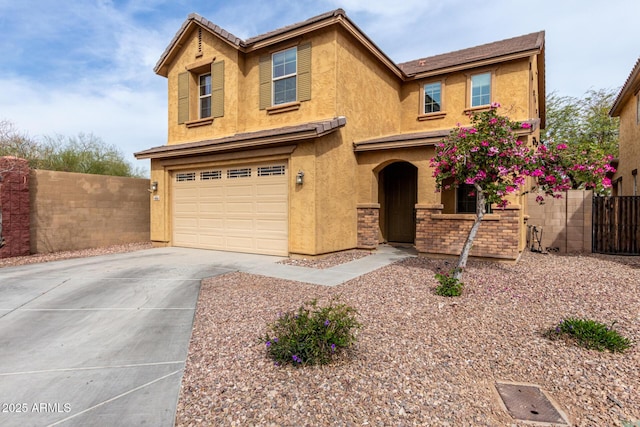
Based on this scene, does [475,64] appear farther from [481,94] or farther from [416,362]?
[416,362]

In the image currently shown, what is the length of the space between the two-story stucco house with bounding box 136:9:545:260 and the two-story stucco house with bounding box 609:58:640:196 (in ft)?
11.1

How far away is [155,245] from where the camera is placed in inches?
494

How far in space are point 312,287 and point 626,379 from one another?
14.6 ft

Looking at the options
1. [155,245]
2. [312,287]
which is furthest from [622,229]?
[155,245]

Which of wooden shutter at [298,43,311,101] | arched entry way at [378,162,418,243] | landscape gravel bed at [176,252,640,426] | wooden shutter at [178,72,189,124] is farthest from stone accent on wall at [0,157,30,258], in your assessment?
arched entry way at [378,162,418,243]

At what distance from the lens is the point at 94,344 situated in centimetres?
390

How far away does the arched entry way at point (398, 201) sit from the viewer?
12.6m

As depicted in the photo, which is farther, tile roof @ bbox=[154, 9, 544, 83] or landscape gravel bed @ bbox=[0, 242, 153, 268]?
tile roof @ bbox=[154, 9, 544, 83]

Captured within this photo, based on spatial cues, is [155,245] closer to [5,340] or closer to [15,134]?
[15,134]

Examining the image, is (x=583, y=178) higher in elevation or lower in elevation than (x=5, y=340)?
higher

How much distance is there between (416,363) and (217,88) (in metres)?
11.1

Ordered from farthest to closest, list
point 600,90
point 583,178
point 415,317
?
point 600,90 < point 583,178 < point 415,317

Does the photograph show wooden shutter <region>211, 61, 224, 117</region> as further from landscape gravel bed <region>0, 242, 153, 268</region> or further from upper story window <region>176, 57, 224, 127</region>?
landscape gravel bed <region>0, 242, 153, 268</region>

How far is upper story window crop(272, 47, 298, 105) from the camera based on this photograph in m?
10.4
